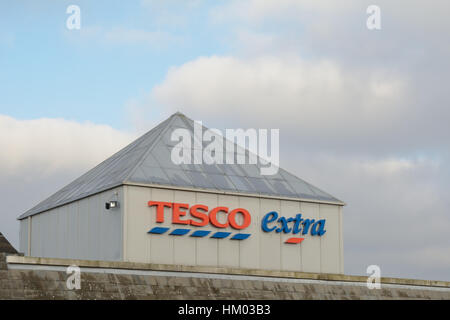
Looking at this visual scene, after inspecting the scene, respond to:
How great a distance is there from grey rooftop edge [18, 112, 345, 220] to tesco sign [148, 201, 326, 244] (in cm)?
120

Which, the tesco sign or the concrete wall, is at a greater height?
the tesco sign

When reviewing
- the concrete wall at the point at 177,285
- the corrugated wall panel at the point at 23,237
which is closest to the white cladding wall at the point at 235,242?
the concrete wall at the point at 177,285

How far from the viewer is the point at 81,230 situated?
48.8m

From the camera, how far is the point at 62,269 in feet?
106

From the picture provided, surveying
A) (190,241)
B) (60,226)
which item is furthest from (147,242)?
(60,226)

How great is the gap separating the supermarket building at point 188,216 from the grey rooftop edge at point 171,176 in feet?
0.26

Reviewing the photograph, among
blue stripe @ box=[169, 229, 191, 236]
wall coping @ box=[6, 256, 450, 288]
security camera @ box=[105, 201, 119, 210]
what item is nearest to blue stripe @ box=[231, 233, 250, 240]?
blue stripe @ box=[169, 229, 191, 236]

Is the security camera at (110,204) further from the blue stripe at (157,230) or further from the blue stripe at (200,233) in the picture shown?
the blue stripe at (200,233)

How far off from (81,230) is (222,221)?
8699mm

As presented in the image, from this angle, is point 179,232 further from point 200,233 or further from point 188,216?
point 200,233

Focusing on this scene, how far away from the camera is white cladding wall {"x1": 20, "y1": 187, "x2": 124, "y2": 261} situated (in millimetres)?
45188

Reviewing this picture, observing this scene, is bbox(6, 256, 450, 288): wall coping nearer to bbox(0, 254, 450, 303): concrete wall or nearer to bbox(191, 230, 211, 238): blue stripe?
bbox(0, 254, 450, 303): concrete wall

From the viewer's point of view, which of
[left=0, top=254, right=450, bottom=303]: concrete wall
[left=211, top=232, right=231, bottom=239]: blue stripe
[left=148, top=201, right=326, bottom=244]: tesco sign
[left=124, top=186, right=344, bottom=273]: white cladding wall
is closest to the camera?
[left=0, top=254, right=450, bottom=303]: concrete wall

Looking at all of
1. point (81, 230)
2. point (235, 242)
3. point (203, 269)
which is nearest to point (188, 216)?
point (235, 242)
